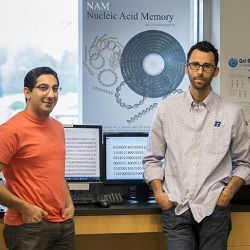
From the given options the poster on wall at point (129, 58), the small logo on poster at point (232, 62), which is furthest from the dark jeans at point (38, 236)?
the small logo on poster at point (232, 62)

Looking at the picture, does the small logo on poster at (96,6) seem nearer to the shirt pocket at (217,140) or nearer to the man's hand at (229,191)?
the shirt pocket at (217,140)

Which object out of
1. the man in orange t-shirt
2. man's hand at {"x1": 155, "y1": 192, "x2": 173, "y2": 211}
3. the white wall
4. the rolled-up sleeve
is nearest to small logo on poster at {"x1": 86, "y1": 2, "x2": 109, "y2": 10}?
the white wall

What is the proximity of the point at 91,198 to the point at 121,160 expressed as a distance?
1.18ft

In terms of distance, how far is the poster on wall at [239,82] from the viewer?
3385 millimetres

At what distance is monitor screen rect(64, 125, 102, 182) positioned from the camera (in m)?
3.08

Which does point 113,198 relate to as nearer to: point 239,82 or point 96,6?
point 239,82

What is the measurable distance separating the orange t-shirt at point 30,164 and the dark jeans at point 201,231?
1.92ft

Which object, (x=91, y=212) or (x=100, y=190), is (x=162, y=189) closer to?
(x=91, y=212)

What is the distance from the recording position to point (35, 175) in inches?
86.5

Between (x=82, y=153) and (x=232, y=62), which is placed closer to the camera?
(x=82, y=153)

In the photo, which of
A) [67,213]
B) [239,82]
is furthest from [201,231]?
[239,82]

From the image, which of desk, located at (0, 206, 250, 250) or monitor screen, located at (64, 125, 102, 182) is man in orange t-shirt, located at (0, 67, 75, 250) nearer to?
desk, located at (0, 206, 250, 250)

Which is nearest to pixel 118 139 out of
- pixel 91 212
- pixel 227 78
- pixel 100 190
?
pixel 100 190

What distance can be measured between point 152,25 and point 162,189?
1.54 meters
